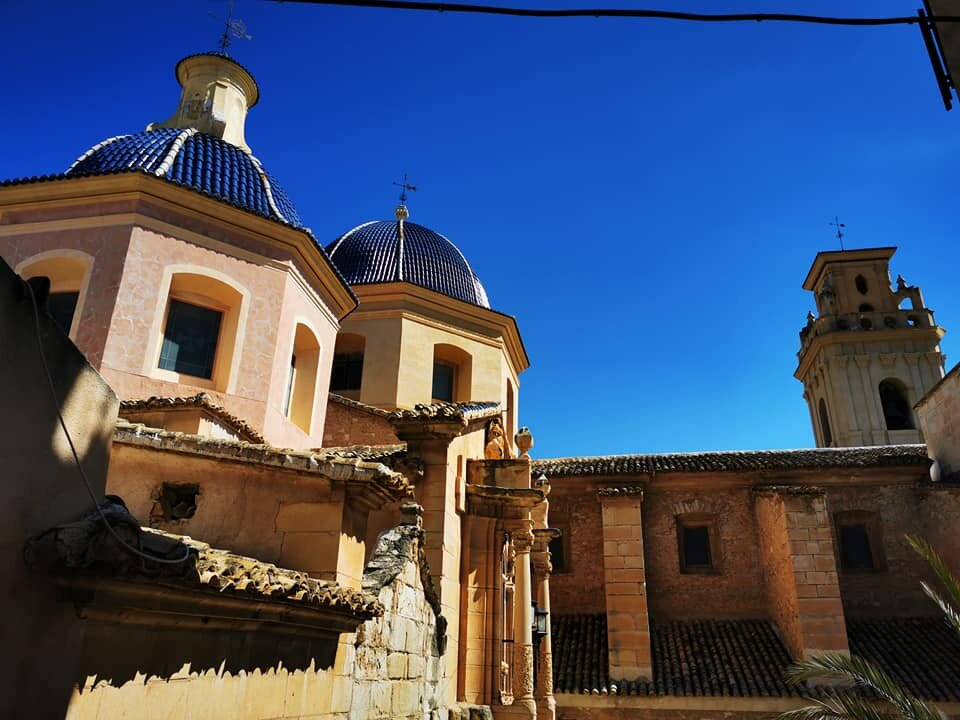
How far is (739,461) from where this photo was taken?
1847 cm

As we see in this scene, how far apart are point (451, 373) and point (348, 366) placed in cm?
238

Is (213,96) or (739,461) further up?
(213,96)

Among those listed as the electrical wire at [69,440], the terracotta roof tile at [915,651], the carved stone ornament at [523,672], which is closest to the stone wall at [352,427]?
the carved stone ornament at [523,672]

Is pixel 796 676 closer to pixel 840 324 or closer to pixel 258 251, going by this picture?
pixel 258 251

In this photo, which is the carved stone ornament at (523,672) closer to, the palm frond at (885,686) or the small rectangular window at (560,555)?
the palm frond at (885,686)

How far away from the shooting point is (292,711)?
459cm

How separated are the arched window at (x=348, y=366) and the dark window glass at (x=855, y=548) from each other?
1259cm

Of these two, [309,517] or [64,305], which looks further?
[64,305]

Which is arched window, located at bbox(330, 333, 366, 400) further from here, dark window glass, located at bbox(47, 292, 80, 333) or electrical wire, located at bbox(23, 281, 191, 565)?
electrical wire, located at bbox(23, 281, 191, 565)

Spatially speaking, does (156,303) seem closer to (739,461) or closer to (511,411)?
(511,411)

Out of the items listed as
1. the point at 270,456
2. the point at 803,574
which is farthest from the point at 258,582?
the point at 803,574

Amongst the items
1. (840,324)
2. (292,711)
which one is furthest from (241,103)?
(840,324)

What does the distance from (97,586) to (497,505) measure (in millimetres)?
7647

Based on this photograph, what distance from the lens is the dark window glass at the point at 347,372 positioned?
1612 centimetres
